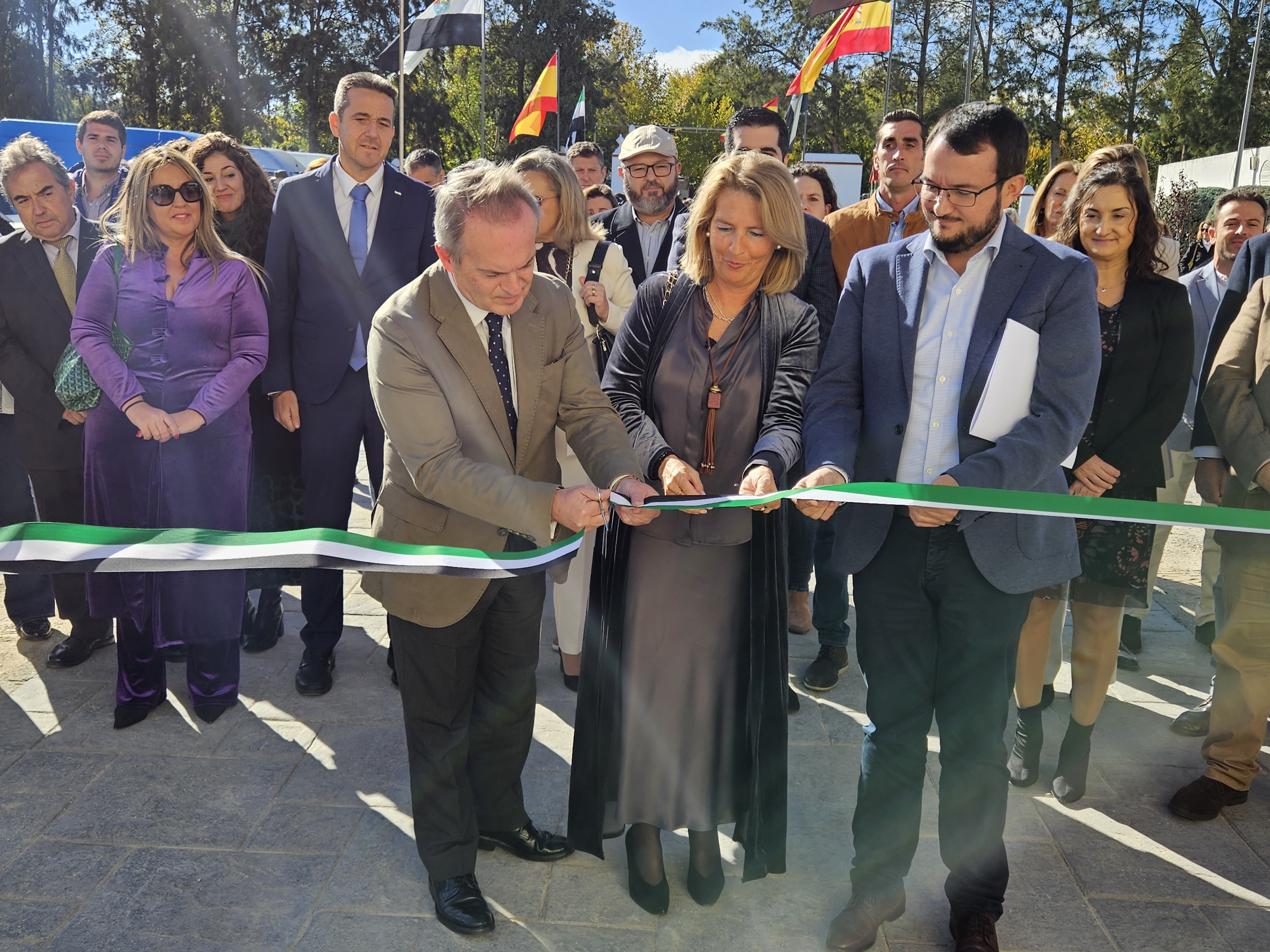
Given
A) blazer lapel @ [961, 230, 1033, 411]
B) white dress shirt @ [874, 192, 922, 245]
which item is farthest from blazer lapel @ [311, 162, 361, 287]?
blazer lapel @ [961, 230, 1033, 411]

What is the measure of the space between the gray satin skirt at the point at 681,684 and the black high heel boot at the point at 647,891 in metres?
0.12

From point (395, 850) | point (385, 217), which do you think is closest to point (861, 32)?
point (385, 217)

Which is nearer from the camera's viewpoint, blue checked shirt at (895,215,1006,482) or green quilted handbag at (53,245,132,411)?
blue checked shirt at (895,215,1006,482)

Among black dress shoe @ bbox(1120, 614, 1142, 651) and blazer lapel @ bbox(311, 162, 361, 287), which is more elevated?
blazer lapel @ bbox(311, 162, 361, 287)

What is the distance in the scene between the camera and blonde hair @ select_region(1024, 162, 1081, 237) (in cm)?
414

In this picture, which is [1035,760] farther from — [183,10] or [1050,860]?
[183,10]

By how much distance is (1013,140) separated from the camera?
239cm

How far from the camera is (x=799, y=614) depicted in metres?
4.91

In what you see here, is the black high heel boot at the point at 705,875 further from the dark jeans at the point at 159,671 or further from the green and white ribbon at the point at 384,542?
the dark jeans at the point at 159,671

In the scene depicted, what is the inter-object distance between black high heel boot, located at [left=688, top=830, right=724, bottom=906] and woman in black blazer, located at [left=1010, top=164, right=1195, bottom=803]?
134 centimetres

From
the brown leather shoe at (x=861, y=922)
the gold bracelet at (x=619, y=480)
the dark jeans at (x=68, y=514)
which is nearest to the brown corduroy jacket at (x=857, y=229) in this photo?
the gold bracelet at (x=619, y=480)

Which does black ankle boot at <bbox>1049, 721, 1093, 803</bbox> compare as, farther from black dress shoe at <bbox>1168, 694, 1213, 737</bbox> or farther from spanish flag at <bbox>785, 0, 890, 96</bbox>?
spanish flag at <bbox>785, 0, 890, 96</bbox>

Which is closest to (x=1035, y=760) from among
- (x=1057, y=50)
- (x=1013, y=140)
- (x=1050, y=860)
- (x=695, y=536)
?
(x=1050, y=860)

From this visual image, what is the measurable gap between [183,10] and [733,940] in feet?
138
